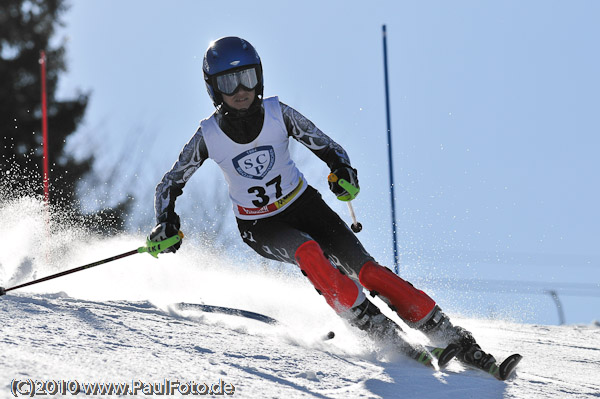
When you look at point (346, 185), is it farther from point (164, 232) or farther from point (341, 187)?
point (164, 232)

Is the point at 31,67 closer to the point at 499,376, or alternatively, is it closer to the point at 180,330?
the point at 180,330

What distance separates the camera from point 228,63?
12.7 feet

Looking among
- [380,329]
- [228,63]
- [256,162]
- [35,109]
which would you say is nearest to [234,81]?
[228,63]

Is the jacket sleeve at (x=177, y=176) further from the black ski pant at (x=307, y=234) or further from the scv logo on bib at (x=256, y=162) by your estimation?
the black ski pant at (x=307, y=234)

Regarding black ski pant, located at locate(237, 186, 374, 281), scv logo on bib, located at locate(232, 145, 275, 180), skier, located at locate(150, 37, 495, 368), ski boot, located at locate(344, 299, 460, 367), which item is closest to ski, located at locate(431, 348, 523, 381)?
ski boot, located at locate(344, 299, 460, 367)

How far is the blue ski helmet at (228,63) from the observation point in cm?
389

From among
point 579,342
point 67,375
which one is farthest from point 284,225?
point 579,342

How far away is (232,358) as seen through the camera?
3.05 meters

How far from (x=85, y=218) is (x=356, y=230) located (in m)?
12.2

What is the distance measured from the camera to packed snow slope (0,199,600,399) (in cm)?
259

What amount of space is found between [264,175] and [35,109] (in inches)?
522

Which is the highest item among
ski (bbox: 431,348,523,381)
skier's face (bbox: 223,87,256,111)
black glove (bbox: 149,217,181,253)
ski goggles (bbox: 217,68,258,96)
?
ski goggles (bbox: 217,68,258,96)

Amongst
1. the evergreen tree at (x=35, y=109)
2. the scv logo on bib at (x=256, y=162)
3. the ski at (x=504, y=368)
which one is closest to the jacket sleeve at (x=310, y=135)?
the scv logo on bib at (x=256, y=162)

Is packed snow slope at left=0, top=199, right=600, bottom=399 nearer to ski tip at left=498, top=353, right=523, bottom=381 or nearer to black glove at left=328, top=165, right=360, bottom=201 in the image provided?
ski tip at left=498, top=353, right=523, bottom=381
